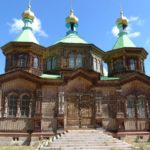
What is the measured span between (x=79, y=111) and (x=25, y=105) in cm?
437

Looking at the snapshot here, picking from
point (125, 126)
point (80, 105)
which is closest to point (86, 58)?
point (80, 105)

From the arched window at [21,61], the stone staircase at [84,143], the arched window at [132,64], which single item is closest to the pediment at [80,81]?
the arched window at [21,61]

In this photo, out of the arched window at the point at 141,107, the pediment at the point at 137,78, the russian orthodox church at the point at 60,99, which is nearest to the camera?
the russian orthodox church at the point at 60,99

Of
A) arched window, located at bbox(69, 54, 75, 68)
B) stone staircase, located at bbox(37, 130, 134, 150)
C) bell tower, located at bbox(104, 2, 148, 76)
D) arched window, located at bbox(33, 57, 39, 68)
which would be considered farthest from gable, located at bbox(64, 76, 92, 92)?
stone staircase, located at bbox(37, 130, 134, 150)

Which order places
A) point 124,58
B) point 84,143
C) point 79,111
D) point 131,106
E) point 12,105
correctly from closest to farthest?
point 84,143, point 12,105, point 79,111, point 131,106, point 124,58

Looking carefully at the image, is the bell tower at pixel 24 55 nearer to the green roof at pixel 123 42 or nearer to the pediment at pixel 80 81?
the pediment at pixel 80 81

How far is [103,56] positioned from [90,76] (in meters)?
5.37

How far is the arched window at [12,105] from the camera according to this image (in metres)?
20.8

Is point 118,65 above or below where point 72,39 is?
below

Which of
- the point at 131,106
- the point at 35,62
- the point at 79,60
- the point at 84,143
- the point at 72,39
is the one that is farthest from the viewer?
the point at 72,39

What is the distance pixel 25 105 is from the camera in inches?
829

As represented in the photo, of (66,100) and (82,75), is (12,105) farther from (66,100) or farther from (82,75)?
(82,75)

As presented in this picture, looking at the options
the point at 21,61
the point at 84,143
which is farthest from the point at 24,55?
the point at 84,143

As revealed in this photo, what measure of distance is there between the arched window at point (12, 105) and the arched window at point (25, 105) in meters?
0.50
